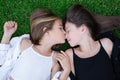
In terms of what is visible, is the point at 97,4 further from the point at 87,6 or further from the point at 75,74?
the point at 75,74

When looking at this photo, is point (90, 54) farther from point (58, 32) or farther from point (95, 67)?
point (58, 32)

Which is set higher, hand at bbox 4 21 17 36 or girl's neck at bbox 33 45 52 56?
hand at bbox 4 21 17 36

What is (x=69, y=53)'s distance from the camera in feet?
10.7

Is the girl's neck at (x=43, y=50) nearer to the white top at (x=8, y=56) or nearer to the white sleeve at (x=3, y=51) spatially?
the white top at (x=8, y=56)

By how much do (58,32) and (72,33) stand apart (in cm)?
15

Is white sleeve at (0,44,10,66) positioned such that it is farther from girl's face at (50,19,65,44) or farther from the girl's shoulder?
the girl's shoulder

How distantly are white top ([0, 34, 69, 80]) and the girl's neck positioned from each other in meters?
0.03

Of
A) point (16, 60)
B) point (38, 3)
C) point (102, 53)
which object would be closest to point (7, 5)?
point (38, 3)

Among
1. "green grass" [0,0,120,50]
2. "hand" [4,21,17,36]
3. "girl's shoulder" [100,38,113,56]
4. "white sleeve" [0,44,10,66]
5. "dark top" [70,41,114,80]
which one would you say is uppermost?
"green grass" [0,0,120,50]

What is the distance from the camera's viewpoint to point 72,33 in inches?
122

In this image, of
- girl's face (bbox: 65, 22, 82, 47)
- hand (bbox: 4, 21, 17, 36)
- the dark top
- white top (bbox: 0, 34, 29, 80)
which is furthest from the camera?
hand (bbox: 4, 21, 17, 36)

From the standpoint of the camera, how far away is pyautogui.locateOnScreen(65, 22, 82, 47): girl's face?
3102 mm

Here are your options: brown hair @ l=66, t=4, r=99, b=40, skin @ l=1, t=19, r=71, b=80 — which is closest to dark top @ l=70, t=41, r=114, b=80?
skin @ l=1, t=19, r=71, b=80

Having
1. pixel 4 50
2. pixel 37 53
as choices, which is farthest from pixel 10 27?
pixel 37 53
